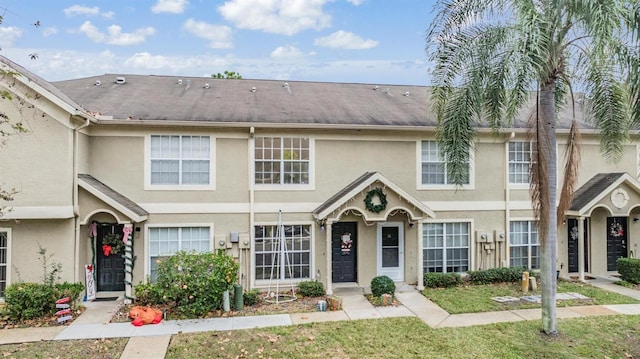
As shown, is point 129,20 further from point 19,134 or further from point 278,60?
point 278,60

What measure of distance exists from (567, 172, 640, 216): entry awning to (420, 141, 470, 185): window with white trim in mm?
4211

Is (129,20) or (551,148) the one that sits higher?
(129,20)

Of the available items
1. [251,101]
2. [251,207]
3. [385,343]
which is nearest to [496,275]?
[385,343]

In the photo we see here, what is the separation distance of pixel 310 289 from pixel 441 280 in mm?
4736

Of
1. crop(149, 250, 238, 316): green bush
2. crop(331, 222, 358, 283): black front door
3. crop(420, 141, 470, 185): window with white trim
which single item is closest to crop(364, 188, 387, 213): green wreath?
crop(331, 222, 358, 283): black front door

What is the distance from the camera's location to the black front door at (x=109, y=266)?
13477mm

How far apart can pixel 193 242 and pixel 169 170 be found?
2579 millimetres

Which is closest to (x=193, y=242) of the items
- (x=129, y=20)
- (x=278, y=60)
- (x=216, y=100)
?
(x=216, y=100)

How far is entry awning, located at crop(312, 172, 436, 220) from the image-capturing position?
43.4ft

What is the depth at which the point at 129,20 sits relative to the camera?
17.0 meters

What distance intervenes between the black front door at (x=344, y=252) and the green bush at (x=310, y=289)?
4.44ft

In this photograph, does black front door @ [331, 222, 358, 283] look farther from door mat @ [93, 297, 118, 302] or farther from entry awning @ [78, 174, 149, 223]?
door mat @ [93, 297, 118, 302]

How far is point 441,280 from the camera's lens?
1431 centimetres

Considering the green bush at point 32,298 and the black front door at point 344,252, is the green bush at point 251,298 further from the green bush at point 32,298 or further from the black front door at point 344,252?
the green bush at point 32,298
